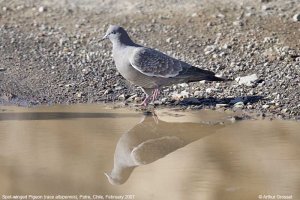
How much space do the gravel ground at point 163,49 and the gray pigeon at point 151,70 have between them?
25 cm

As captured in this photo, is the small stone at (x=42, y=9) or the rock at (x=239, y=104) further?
the small stone at (x=42, y=9)

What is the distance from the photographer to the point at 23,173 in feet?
22.6

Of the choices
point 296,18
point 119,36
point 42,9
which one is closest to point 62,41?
point 42,9

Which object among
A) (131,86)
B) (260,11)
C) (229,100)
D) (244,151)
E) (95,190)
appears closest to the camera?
(95,190)

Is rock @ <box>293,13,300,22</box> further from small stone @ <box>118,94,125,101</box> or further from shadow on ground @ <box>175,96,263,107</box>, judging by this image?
small stone @ <box>118,94,125,101</box>

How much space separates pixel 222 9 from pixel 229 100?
266 cm

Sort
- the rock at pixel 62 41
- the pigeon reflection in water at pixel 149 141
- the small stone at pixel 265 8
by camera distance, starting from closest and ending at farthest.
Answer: the pigeon reflection in water at pixel 149 141, the rock at pixel 62 41, the small stone at pixel 265 8

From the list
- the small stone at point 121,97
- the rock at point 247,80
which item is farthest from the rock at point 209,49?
the small stone at point 121,97

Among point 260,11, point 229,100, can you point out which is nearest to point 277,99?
point 229,100

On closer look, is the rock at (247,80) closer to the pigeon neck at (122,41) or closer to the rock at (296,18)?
the pigeon neck at (122,41)

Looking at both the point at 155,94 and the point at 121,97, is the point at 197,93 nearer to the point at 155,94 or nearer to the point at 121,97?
the point at 155,94

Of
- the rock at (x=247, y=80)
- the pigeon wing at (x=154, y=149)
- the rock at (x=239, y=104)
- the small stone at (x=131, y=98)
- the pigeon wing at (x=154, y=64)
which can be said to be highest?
the pigeon wing at (x=154, y=64)

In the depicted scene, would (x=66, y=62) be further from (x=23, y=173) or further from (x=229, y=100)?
(x=23, y=173)

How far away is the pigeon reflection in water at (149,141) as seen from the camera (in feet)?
23.2
